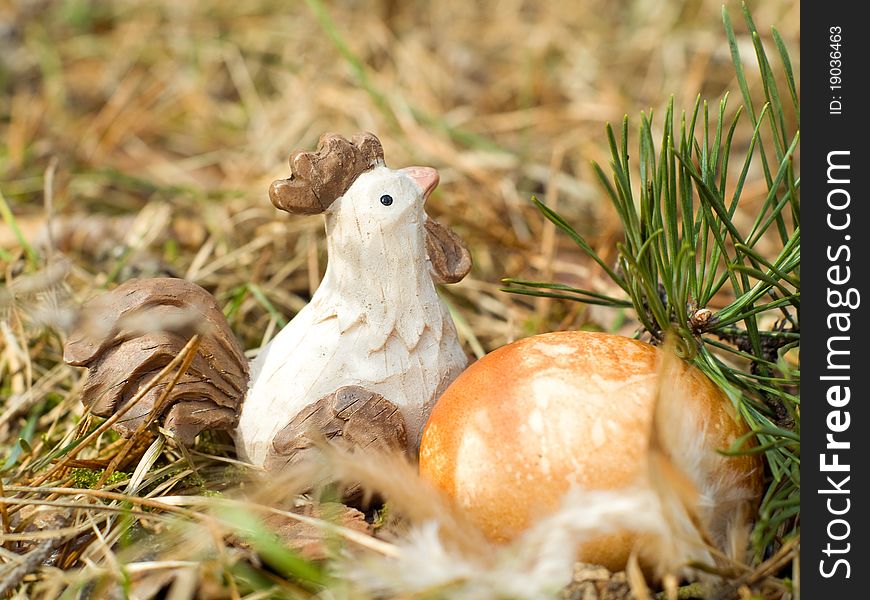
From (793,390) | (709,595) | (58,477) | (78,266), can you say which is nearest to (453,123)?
(78,266)

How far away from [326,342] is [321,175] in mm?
333

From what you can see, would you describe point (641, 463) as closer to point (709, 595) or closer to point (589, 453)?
point (589, 453)

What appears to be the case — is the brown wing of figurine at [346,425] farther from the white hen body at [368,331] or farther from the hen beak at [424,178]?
the hen beak at [424,178]

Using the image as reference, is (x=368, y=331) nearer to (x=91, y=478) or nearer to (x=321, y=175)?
(x=321, y=175)

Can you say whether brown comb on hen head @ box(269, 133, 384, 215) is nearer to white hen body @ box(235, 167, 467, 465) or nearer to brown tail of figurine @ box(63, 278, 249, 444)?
white hen body @ box(235, 167, 467, 465)

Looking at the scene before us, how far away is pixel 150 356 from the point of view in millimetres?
1645

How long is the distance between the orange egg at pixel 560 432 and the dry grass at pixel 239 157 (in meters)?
0.18

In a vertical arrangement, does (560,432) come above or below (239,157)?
below

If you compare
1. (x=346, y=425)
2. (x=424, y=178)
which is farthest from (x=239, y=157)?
(x=346, y=425)

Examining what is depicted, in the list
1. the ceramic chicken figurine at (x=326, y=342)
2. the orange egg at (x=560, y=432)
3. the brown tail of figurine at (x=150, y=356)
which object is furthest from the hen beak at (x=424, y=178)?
the brown tail of figurine at (x=150, y=356)

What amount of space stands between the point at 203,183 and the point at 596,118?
1714 mm

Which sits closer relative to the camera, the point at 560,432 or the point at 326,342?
the point at 560,432

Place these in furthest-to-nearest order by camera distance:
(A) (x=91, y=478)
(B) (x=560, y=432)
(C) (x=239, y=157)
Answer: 1. (C) (x=239, y=157)
2. (A) (x=91, y=478)
3. (B) (x=560, y=432)

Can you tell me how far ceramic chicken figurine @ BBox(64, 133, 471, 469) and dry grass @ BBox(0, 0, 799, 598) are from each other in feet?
0.38
